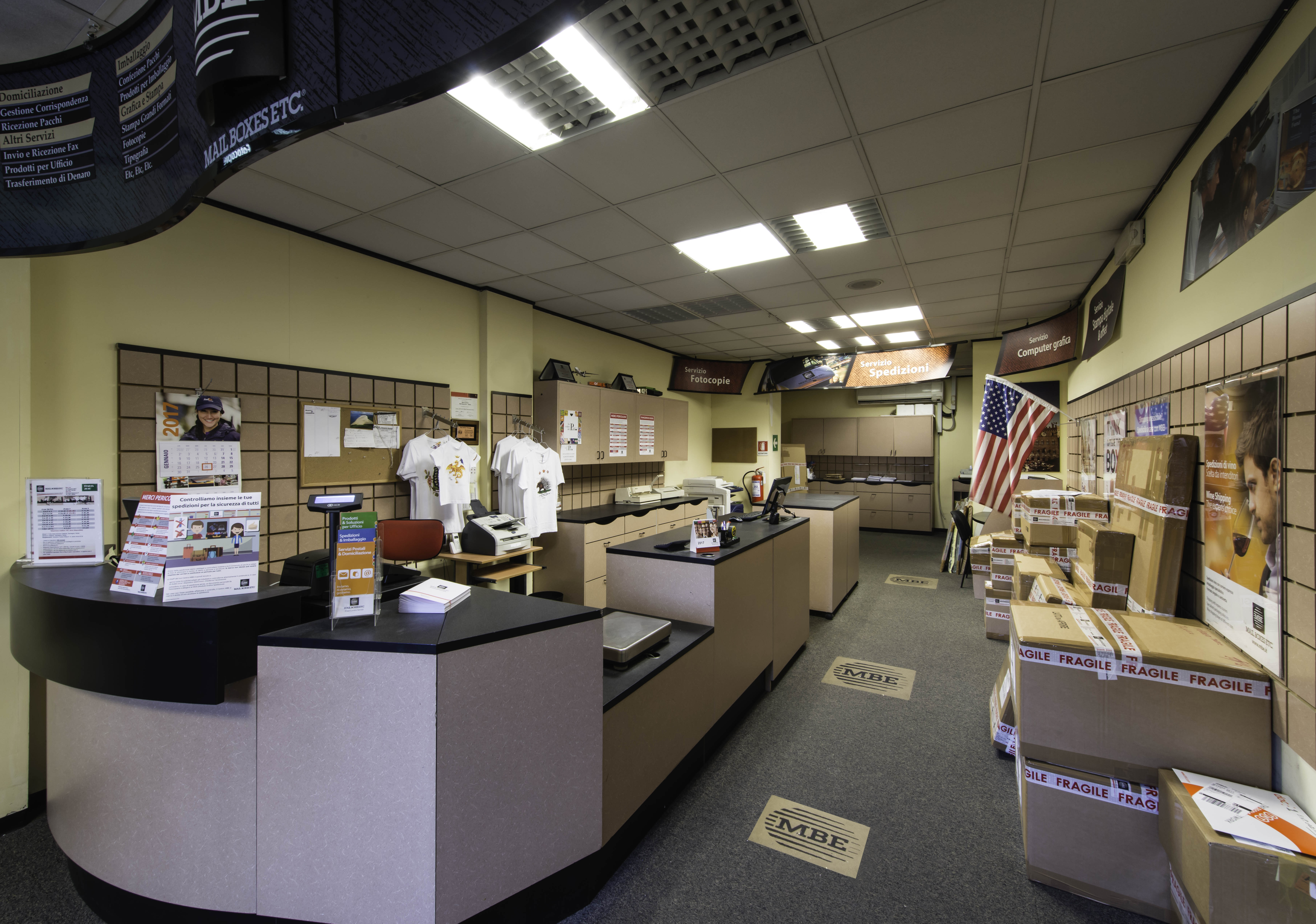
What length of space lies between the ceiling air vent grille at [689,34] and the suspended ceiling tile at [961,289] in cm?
304

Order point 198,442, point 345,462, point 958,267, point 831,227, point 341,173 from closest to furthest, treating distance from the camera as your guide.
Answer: point 341,173 → point 198,442 → point 831,227 → point 345,462 → point 958,267

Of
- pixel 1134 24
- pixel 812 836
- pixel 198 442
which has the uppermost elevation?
pixel 1134 24

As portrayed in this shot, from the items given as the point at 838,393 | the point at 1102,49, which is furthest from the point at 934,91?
the point at 838,393

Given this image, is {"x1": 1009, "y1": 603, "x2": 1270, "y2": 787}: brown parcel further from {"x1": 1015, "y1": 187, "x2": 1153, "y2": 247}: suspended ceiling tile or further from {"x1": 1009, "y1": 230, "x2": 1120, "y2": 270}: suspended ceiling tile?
{"x1": 1009, "y1": 230, "x2": 1120, "y2": 270}: suspended ceiling tile

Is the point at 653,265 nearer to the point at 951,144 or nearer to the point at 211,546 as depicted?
the point at 951,144

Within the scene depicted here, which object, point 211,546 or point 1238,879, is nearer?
point 1238,879

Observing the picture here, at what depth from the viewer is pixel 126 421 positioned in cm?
247

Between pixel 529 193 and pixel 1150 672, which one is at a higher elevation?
pixel 529 193

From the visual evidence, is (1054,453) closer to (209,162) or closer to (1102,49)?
(1102,49)

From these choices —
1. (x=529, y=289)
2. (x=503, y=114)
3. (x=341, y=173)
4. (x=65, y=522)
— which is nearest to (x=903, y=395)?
(x=529, y=289)

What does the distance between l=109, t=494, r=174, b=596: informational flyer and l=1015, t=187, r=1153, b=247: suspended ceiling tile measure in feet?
12.8

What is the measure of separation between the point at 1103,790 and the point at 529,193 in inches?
135

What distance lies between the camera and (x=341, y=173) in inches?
97.6

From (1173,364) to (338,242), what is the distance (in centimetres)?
457
